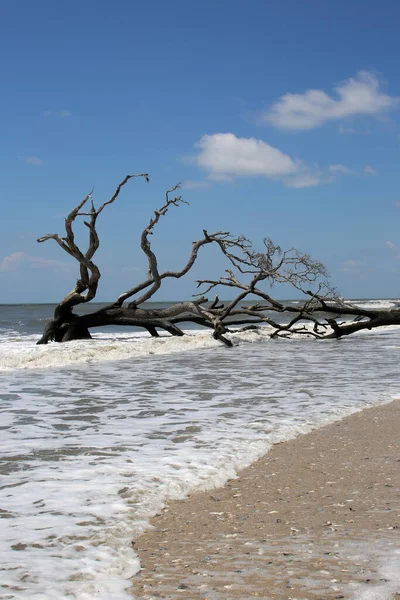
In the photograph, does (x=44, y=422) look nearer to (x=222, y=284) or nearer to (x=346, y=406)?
(x=346, y=406)

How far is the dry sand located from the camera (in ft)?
7.73

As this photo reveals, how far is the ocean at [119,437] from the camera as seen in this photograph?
2740 millimetres

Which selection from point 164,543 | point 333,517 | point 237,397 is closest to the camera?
point 164,543

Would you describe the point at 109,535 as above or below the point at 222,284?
below

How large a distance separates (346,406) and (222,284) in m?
12.6

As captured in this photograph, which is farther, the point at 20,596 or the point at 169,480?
the point at 169,480

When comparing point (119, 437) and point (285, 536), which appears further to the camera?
point (119, 437)

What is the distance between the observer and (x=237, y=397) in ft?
24.7

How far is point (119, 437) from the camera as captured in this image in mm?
5242

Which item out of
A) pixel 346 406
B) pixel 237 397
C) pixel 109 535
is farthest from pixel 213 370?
pixel 109 535

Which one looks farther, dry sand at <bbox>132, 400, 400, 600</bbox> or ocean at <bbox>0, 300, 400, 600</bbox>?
ocean at <bbox>0, 300, 400, 600</bbox>

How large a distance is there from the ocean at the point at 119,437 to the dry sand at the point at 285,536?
16 centimetres

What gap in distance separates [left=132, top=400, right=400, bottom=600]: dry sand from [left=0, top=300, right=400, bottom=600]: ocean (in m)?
0.16

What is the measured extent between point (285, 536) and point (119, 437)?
2.62m
